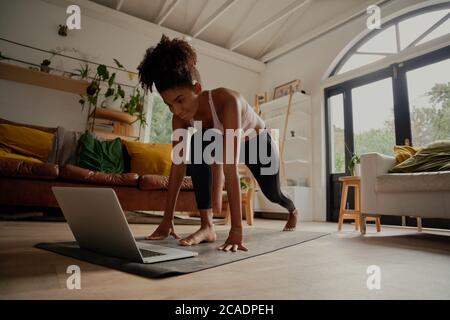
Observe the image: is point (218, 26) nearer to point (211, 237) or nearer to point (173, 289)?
point (211, 237)

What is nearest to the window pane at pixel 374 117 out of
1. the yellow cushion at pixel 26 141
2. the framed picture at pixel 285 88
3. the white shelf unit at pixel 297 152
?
the white shelf unit at pixel 297 152

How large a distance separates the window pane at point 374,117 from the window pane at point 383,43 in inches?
17.3

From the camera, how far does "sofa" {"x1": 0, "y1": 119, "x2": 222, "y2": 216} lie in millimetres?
2160

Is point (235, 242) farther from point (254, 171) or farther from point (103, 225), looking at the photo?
point (254, 171)

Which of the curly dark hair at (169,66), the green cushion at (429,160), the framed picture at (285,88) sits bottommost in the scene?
the green cushion at (429,160)

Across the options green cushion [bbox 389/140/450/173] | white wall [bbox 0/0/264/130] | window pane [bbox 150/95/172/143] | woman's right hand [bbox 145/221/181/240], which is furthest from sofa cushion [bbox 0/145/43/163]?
green cushion [bbox 389/140/450/173]

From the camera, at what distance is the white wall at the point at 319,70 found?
13.4 feet

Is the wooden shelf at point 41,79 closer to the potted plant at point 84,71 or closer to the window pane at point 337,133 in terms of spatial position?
the potted plant at point 84,71

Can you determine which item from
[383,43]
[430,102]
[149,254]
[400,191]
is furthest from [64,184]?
[383,43]

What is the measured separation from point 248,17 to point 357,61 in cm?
181

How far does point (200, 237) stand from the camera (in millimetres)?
1300

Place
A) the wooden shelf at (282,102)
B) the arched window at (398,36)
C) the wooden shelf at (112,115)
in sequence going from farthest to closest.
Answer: the wooden shelf at (282,102) → the wooden shelf at (112,115) → the arched window at (398,36)

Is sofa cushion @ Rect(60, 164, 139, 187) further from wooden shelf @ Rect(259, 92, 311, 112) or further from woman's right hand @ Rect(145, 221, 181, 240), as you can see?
wooden shelf @ Rect(259, 92, 311, 112)
